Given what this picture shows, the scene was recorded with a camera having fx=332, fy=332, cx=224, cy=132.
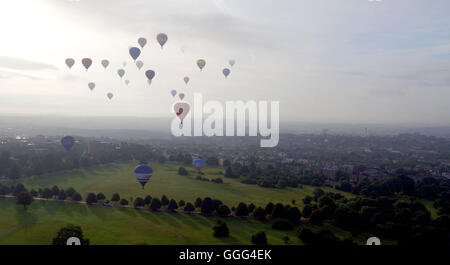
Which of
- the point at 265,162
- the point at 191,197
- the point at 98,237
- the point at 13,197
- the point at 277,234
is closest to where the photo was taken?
the point at 98,237

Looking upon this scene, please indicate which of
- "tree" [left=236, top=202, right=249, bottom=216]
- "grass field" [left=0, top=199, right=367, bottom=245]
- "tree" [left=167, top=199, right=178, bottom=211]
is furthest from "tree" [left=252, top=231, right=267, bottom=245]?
"tree" [left=167, top=199, right=178, bottom=211]

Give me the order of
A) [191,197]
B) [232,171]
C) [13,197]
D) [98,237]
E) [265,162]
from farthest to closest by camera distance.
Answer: [265,162] → [232,171] → [191,197] → [13,197] → [98,237]

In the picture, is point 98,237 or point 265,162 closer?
point 98,237

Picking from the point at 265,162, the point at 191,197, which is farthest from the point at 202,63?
the point at 265,162

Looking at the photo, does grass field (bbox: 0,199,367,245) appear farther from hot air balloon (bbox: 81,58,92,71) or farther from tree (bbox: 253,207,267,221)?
hot air balloon (bbox: 81,58,92,71)

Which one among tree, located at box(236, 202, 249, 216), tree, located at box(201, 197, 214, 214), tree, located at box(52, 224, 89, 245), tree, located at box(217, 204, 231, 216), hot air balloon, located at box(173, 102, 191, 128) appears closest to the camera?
tree, located at box(52, 224, 89, 245)

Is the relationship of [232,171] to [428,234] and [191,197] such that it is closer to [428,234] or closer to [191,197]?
[191,197]
